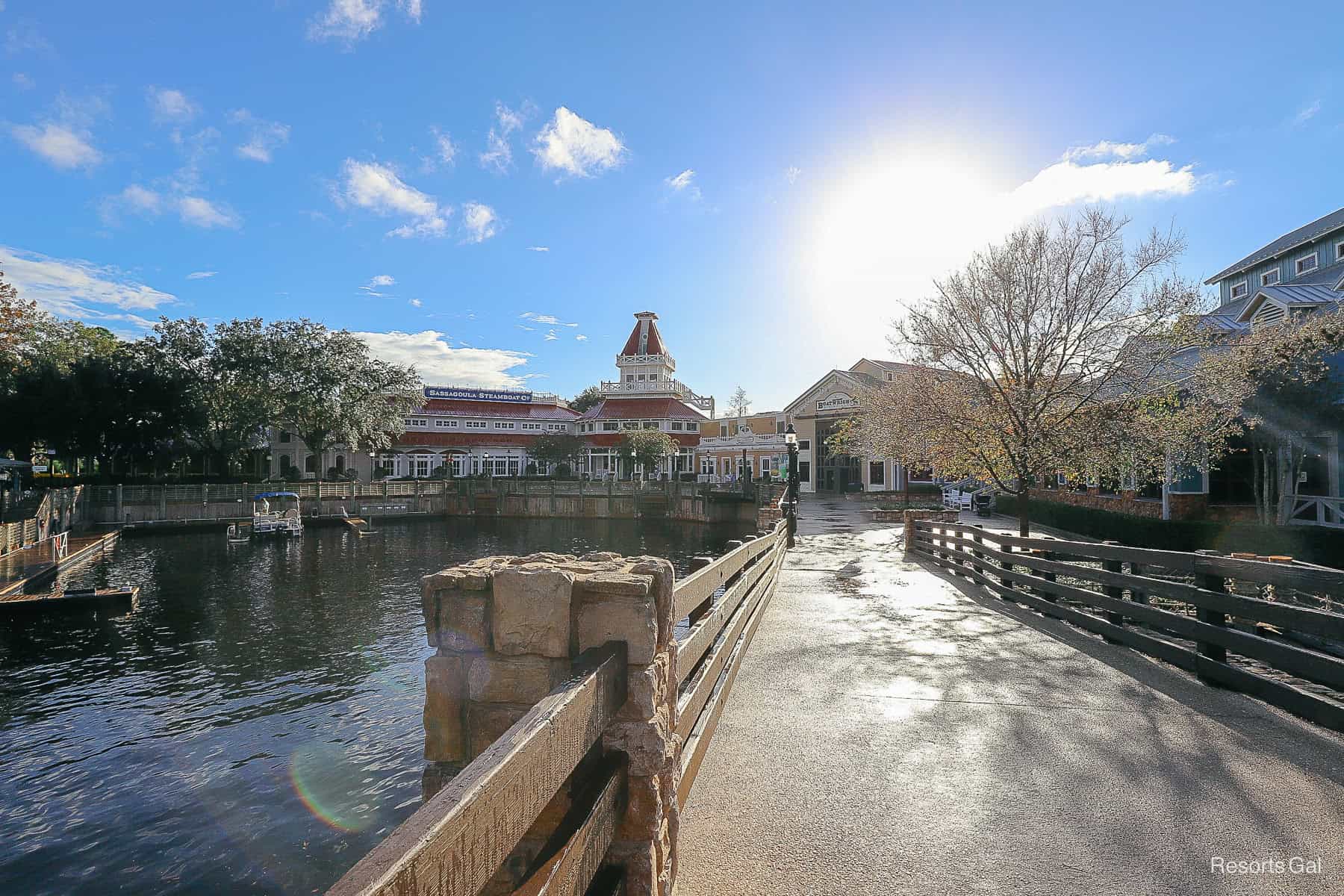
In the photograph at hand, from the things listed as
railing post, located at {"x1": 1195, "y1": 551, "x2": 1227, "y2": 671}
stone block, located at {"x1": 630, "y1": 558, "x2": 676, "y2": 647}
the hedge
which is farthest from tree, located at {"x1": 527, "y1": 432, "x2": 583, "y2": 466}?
stone block, located at {"x1": 630, "y1": 558, "x2": 676, "y2": 647}

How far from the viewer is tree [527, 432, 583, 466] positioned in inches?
2368

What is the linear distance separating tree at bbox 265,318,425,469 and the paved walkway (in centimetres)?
4991

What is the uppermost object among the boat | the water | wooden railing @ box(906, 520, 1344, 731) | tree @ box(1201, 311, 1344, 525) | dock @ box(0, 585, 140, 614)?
tree @ box(1201, 311, 1344, 525)

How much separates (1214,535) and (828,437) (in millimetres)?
32188

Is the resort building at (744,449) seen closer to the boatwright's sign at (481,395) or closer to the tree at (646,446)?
the tree at (646,446)

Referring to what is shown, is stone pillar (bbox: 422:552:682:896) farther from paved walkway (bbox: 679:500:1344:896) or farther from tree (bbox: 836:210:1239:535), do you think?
tree (bbox: 836:210:1239:535)

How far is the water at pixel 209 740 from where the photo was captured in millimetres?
7188

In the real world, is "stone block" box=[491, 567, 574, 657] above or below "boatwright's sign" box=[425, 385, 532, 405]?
below

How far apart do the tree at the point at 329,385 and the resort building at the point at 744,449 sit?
2612 cm

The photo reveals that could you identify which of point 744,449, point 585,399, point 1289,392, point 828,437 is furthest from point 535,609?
point 585,399

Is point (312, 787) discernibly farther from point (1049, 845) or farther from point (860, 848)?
point (1049, 845)

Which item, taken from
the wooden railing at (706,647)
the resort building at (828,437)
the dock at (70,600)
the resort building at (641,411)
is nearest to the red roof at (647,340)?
the resort building at (641,411)

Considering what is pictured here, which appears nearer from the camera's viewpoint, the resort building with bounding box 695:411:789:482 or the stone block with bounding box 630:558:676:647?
the stone block with bounding box 630:558:676:647

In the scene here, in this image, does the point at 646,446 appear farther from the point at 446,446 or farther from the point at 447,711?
the point at 447,711
